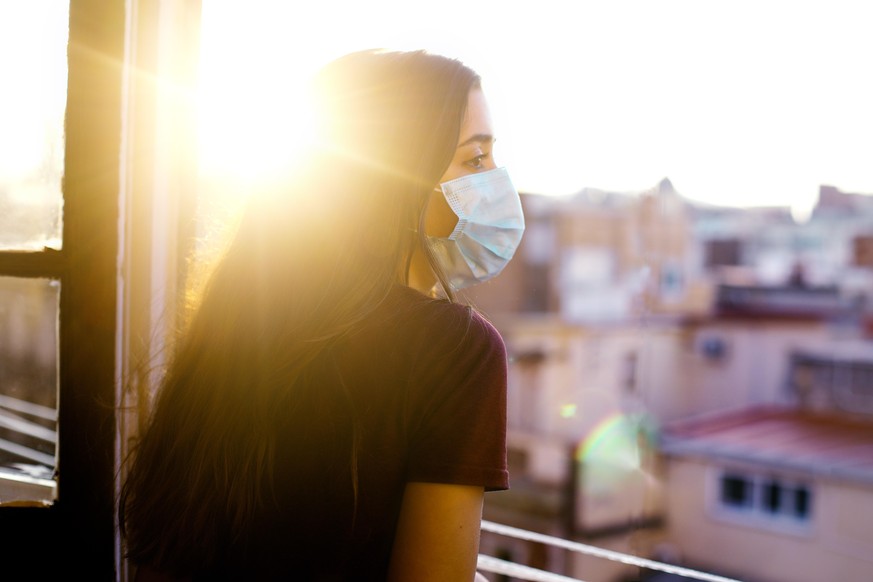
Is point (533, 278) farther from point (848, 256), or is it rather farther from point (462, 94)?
point (462, 94)

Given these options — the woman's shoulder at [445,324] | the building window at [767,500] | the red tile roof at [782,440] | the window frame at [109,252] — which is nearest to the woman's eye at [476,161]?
the woman's shoulder at [445,324]

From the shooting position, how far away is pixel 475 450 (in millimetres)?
737

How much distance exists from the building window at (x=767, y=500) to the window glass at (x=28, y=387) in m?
14.9

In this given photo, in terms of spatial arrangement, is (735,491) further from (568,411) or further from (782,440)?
(568,411)

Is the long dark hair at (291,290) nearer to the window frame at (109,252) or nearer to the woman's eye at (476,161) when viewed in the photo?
the woman's eye at (476,161)

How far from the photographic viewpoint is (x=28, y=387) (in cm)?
123

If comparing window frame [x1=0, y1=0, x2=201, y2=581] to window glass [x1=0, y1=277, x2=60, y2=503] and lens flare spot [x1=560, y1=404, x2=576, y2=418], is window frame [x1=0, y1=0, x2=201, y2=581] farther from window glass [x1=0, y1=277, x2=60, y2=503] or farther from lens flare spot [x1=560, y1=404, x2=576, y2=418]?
lens flare spot [x1=560, y1=404, x2=576, y2=418]

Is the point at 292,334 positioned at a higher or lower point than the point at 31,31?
lower

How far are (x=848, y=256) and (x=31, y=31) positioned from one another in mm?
16859

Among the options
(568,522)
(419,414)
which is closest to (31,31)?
(419,414)

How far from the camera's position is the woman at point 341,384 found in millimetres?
761

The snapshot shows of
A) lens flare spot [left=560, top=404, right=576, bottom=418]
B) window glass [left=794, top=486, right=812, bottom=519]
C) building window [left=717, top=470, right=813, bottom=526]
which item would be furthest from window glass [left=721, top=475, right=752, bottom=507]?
lens flare spot [left=560, top=404, right=576, bottom=418]

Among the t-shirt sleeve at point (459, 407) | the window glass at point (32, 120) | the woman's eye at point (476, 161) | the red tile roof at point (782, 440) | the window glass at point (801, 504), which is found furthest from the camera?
the window glass at point (801, 504)

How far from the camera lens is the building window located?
13727 mm
